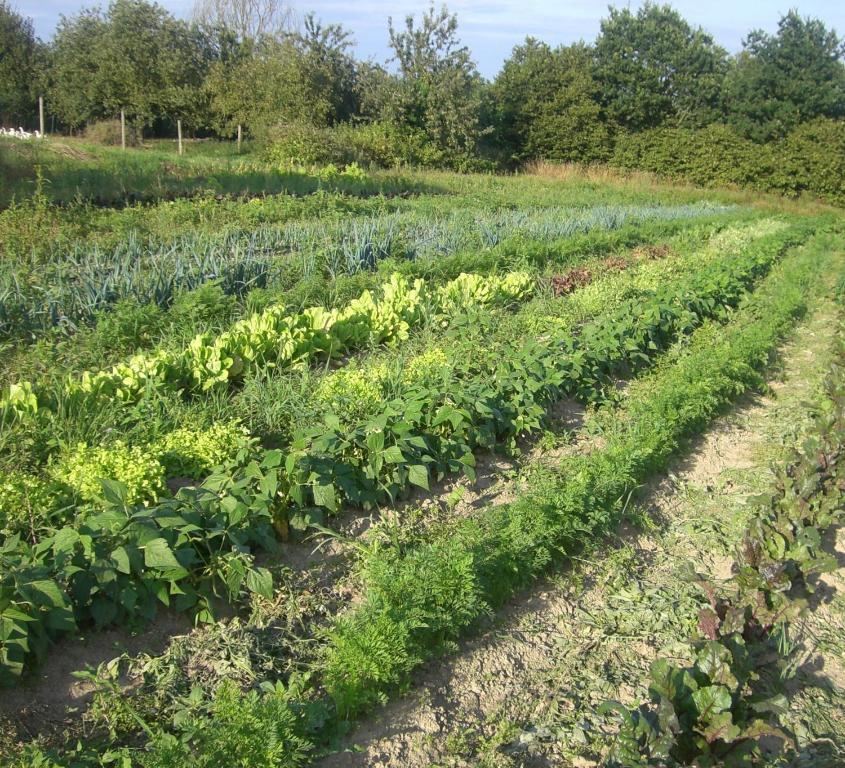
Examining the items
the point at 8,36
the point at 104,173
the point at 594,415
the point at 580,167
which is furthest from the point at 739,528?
the point at 8,36

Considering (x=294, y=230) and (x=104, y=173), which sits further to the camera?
(x=104, y=173)

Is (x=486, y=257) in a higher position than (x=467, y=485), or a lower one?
higher

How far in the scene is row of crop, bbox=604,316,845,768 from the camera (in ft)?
8.22

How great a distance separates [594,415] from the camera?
5.45m

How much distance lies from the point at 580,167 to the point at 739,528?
2894 centimetres

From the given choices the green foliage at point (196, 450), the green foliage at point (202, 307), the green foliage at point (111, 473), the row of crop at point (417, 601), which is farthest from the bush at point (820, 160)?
the green foliage at point (111, 473)

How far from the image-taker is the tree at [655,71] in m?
33.6

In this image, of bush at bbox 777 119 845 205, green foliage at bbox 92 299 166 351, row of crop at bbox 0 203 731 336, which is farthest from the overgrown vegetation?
green foliage at bbox 92 299 166 351

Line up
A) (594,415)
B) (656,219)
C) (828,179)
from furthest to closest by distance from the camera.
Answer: (828,179) → (656,219) → (594,415)

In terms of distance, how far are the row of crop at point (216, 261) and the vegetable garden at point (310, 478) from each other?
0.04 meters

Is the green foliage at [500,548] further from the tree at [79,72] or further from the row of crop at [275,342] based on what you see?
the tree at [79,72]

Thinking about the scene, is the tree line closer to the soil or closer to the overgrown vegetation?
the overgrown vegetation

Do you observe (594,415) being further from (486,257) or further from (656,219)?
(656,219)

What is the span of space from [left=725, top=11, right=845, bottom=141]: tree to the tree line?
0.06 meters
